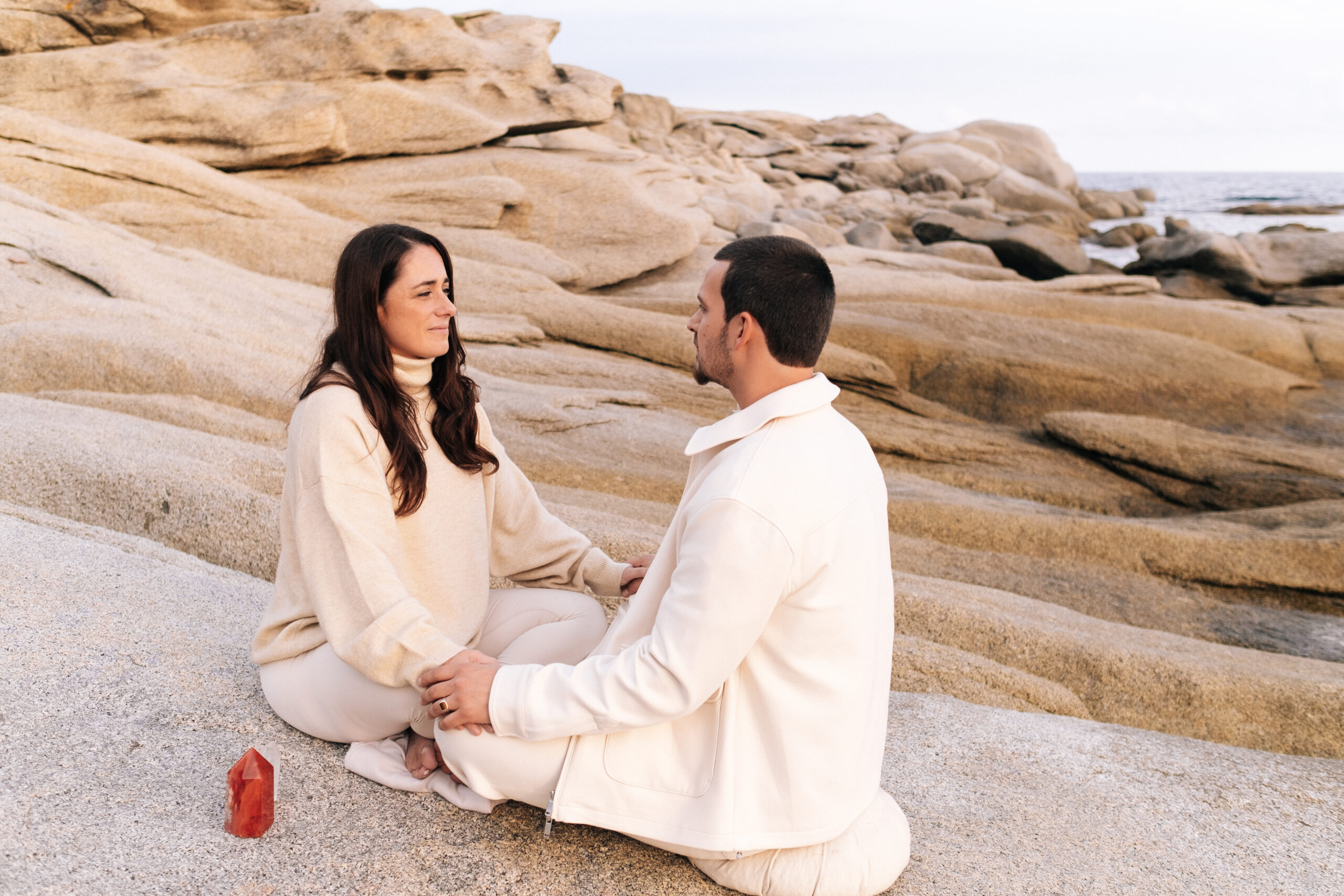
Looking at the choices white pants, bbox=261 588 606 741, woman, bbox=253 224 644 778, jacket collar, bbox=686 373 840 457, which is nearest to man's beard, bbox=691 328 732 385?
jacket collar, bbox=686 373 840 457

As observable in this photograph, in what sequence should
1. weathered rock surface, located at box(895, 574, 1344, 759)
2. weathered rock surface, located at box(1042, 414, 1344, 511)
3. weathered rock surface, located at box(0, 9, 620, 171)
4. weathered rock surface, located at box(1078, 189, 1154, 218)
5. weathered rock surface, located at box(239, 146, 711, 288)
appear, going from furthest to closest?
1. weathered rock surface, located at box(1078, 189, 1154, 218)
2. weathered rock surface, located at box(239, 146, 711, 288)
3. weathered rock surface, located at box(0, 9, 620, 171)
4. weathered rock surface, located at box(1042, 414, 1344, 511)
5. weathered rock surface, located at box(895, 574, 1344, 759)

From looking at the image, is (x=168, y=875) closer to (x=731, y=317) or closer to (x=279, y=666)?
(x=279, y=666)

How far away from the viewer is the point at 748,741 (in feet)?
8.11

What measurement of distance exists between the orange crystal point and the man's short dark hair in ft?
5.48

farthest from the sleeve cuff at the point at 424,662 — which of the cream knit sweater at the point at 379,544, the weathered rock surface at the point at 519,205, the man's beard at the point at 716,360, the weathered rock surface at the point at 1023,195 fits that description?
the weathered rock surface at the point at 1023,195

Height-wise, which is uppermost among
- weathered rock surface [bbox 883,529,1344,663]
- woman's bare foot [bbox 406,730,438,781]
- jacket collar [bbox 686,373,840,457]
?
jacket collar [bbox 686,373,840,457]

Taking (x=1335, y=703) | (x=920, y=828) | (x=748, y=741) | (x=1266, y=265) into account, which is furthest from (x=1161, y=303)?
(x=748, y=741)

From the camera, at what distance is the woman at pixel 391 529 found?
285 cm

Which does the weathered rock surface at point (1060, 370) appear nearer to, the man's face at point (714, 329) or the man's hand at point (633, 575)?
the man's hand at point (633, 575)

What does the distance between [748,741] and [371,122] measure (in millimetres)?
14407

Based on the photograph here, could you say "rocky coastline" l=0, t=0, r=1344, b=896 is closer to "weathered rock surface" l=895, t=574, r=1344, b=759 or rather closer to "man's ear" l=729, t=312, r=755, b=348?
"weathered rock surface" l=895, t=574, r=1344, b=759

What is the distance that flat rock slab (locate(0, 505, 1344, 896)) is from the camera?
8.70ft

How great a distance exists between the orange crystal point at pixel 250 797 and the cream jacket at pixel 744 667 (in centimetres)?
67

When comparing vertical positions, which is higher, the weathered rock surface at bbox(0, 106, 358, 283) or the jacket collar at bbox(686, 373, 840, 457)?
the jacket collar at bbox(686, 373, 840, 457)
